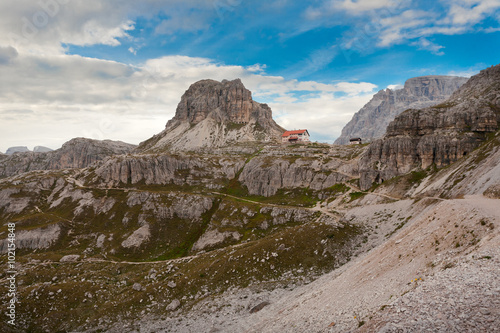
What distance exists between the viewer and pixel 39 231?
384ft

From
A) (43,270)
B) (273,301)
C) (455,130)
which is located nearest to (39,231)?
(43,270)

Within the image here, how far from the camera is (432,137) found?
4316 inches

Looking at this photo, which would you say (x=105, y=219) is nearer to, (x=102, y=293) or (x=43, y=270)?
(x=43, y=270)

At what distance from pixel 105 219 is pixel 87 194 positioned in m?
31.9

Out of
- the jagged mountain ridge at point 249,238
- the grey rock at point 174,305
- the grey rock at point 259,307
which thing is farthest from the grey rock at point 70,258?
the grey rock at point 259,307

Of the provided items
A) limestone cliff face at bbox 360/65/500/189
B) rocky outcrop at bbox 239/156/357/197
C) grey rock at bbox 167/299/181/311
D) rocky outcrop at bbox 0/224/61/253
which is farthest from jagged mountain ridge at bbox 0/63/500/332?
limestone cliff face at bbox 360/65/500/189

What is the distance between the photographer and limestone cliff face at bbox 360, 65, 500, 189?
10206 centimetres

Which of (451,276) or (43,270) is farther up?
(451,276)

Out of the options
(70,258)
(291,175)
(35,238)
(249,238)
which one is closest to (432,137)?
(291,175)

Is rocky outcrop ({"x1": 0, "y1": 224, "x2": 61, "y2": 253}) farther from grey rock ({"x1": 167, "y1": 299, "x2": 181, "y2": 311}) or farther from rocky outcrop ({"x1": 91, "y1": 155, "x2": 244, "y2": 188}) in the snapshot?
grey rock ({"x1": 167, "y1": 299, "x2": 181, "y2": 311})

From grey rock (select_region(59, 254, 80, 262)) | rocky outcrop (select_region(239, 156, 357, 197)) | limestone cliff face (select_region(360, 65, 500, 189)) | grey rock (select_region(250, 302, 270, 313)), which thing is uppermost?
limestone cliff face (select_region(360, 65, 500, 189))

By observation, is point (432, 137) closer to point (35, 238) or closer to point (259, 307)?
point (259, 307)

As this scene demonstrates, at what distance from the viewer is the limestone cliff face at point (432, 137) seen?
335ft

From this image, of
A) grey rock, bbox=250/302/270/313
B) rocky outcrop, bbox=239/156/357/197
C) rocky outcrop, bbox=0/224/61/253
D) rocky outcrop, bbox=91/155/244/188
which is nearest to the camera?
grey rock, bbox=250/302/270/313
